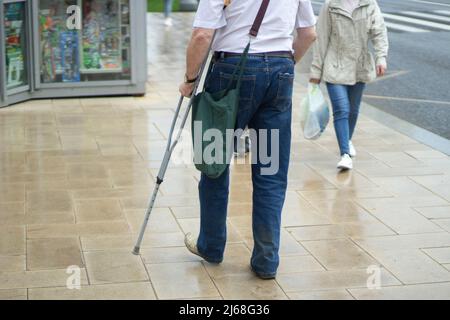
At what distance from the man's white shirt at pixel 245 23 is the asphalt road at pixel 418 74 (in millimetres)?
4676

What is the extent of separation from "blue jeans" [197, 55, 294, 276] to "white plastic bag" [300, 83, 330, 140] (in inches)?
96.7

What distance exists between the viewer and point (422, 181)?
23.9 feet

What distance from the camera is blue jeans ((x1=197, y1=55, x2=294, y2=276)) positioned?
4.85 m

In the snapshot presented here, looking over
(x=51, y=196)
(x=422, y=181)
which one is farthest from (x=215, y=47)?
(x=422, y=181)

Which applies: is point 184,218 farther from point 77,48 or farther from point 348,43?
point 77,48

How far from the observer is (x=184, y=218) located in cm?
621

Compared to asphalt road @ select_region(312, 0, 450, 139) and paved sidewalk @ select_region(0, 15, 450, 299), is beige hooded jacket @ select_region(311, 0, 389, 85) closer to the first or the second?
paved sidewalk @ select_region(0, 15, 450, 299)

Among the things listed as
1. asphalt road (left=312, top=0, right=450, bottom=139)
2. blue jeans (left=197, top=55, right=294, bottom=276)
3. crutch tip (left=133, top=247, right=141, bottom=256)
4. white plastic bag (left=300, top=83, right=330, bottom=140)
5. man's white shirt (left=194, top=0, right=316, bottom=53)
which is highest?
man's white shirt (left=194, top=0, right=316, bottom=53)

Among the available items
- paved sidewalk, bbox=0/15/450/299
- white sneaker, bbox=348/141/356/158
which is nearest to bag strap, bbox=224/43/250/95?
paved sidewalk, bbox=0/15/450/299

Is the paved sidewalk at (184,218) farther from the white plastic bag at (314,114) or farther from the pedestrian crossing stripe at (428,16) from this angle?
the pedestrian crossing stripe at (428,16)

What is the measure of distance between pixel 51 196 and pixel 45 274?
1.66 m

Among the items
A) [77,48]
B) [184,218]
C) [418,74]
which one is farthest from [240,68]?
[418,74]

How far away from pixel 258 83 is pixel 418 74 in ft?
28.3

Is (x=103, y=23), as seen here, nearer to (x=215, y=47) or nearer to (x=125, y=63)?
(x=125, y=63)
